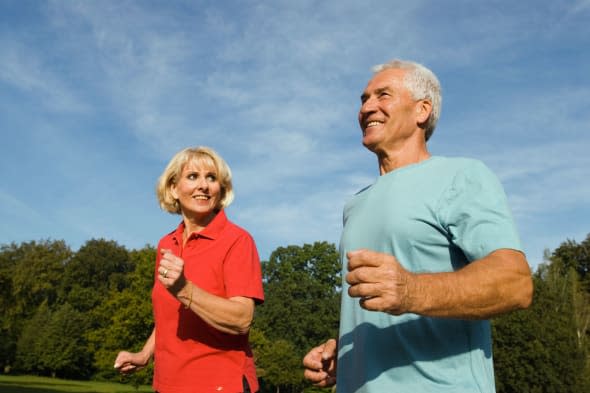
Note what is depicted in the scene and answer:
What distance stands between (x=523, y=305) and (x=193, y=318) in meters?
2.42

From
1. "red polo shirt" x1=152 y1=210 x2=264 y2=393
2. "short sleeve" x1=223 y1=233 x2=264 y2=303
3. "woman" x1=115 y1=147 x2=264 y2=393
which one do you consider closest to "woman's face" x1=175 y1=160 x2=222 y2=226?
"woman" x1=115 y1=147 x2=264 y2=393

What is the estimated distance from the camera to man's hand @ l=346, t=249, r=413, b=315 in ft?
5.90

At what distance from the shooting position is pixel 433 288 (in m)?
1.91

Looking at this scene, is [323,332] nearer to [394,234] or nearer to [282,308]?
[282,308]

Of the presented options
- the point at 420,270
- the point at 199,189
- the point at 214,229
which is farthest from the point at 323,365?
the point at 199,189

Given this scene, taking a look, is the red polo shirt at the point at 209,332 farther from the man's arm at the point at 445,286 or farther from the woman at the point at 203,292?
the man's arm at the point at 445,286

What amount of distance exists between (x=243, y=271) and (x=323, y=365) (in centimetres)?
120

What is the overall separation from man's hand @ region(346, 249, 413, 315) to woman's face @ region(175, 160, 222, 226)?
2.74 meters

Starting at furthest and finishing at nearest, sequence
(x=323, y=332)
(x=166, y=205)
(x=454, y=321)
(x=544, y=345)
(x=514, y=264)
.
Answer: (x=323, y=332) < (x=544, y=345) < (x=166, y=205) < (x=454, y=321) < (x=514, y=264)

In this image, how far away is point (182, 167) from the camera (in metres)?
4.53

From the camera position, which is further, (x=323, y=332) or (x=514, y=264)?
(x=323, y=332)

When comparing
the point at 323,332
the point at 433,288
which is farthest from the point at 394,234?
Answer: the point at 323,332

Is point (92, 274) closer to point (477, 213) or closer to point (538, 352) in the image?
point (538, 352)

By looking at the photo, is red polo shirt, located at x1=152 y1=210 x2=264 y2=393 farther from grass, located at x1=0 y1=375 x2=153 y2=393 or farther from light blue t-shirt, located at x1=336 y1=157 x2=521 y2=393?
→ grass, located at x1=0 y1=375 x2=153 y2=393
